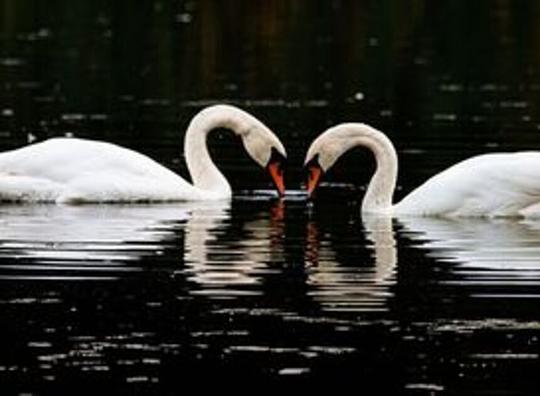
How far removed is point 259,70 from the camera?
39.1 metres

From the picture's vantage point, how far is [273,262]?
16500 millimetres

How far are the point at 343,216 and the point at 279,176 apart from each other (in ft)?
6.88

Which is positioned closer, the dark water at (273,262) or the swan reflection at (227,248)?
the dark water at (273,262)

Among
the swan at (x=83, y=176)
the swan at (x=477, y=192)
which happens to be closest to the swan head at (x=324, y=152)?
the swan at (x=477, y=192)

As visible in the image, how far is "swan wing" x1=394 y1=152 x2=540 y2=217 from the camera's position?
19.3 m

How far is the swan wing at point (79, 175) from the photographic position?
2105 centimetres

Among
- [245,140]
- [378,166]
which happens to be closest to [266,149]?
[245,140]

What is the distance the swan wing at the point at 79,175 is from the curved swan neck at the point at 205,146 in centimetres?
78

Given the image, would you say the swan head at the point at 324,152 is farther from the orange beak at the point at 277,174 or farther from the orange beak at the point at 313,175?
the orange beak at the point at 277,174

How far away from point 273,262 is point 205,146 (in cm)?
612

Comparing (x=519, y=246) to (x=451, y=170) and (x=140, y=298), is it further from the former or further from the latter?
(x=140, y=298)

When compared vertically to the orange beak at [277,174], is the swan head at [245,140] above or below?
above

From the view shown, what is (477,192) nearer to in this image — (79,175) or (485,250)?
(485,250)

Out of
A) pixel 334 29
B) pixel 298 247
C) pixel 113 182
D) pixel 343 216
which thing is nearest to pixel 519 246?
pixel 298 247
